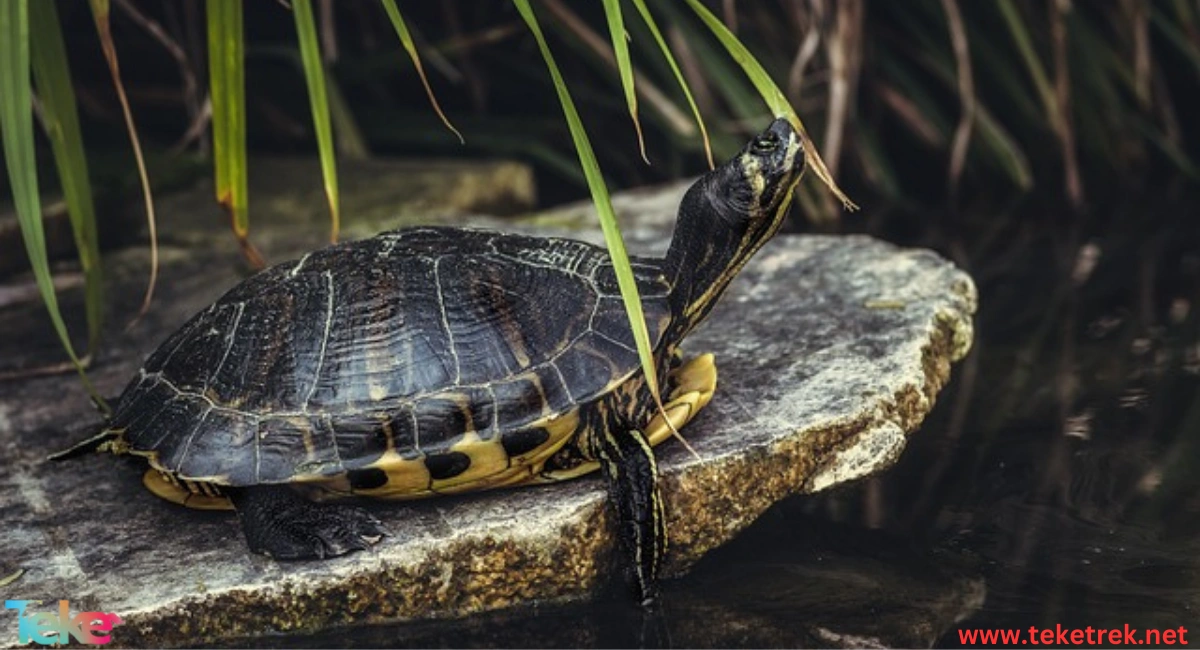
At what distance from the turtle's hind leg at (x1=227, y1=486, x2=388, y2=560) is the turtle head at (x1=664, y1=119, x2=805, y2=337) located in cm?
58

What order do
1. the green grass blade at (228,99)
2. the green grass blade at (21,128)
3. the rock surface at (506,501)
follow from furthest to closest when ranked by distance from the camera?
the green grass blade at (228,99) → the green grass blade at (21,128) → the rock surface at (506,501)

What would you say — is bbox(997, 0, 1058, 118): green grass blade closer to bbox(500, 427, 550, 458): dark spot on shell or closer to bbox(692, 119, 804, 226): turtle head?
bbox(692, 119, 804, 226): turtle head

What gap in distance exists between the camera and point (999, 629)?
219 cm

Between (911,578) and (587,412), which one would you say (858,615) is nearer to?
(911,578)

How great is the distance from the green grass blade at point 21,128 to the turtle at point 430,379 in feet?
0.78

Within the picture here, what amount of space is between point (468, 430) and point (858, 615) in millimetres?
595

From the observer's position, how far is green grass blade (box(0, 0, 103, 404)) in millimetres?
2334

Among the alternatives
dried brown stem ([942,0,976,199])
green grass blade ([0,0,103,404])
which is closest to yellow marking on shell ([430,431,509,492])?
green grass blade ([0,0,103,404])

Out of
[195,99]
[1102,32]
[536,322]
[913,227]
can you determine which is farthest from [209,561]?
[1102,32]

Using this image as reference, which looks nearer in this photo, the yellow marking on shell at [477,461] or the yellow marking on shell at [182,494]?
the yellow marking on shell at [477,461]

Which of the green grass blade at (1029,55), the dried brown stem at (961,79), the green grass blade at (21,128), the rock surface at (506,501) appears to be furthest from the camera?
Answer: the green grass blade at (1029,55)

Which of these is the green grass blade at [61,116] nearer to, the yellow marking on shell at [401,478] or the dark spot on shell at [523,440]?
the yellow marking on shell at [401,478]

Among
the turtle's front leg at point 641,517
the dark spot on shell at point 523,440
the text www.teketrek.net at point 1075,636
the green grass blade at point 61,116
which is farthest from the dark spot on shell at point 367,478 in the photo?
the text www.teketrek.net at point 1075,636

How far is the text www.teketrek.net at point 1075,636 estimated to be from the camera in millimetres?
2123
